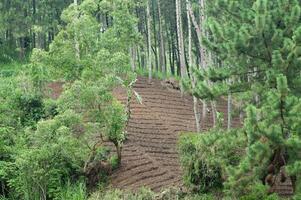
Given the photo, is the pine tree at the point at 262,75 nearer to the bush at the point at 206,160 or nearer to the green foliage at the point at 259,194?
the green foliage at the point at 259,194

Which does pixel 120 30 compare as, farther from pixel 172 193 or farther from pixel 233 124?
pixel 172 193

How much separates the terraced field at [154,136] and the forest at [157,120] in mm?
40

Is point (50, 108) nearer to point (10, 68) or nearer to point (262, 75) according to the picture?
point (262, 75)

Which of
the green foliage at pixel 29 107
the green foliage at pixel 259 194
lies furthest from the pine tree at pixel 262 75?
the green foliage at pixel 29 107

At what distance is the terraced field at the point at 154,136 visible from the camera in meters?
15.2

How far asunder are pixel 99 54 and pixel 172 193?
14.1 feet

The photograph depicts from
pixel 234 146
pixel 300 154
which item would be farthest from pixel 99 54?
pixel 300 154

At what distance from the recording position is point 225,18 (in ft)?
40.5

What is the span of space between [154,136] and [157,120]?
146 cm

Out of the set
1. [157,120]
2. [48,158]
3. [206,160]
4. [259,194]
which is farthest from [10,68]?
[259,194]

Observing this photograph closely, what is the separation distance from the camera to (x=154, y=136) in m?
18.8

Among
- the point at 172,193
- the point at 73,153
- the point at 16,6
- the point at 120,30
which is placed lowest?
the point at 172,193

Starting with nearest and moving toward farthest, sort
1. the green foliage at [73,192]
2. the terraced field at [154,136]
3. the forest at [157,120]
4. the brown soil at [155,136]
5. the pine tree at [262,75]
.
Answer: the pine tree at [262,75] < the forest at [157,120] < the green foliage at [73,192] < the brown soil at [155,136] < the terraced field at [154,136]

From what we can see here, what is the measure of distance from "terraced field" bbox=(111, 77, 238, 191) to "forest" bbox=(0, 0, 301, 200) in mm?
40
